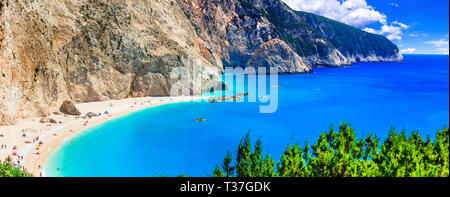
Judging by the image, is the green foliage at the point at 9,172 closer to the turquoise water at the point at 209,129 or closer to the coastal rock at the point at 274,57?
the turquoise water at the point at 209,129

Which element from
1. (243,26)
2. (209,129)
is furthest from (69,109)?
(243,26)

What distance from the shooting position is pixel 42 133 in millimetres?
35906

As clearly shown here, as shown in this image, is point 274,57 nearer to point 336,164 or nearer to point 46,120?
point 46,120

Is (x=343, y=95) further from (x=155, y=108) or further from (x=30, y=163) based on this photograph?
(x=30, y=163)

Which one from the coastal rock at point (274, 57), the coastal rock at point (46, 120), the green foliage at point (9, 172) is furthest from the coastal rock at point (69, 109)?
the coastal rock at point (274, 57)

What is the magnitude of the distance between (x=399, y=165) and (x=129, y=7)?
212ft

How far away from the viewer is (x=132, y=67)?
60469 mm

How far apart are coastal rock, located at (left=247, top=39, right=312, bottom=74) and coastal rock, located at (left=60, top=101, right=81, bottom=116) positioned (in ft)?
304

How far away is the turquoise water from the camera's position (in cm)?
2906

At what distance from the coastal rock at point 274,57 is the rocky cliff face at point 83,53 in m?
55.2

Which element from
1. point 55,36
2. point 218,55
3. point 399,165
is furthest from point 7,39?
point 218,55

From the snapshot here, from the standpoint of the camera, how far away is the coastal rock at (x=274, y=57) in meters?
127

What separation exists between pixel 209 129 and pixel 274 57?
90210 millimetres

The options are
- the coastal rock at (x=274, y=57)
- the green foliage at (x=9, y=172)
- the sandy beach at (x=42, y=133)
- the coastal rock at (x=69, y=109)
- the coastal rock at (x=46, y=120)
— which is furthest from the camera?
the coastal rock at (x=274, y=57)
